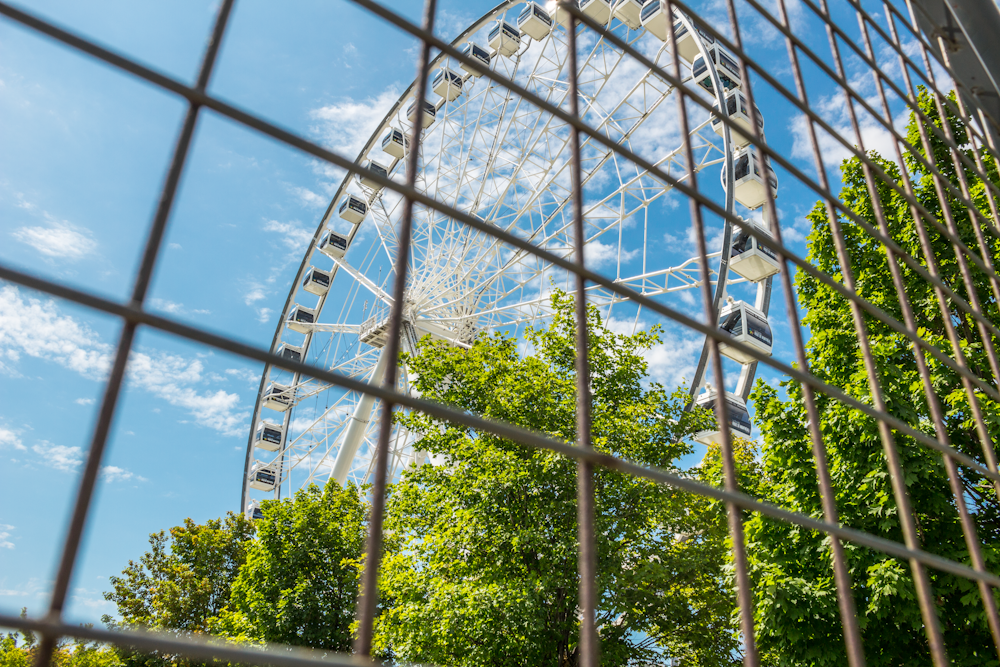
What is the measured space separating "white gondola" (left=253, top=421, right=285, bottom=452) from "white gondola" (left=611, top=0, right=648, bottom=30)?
68.0 ft

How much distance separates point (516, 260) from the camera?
23.0 meters

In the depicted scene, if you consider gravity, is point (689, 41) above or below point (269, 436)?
above

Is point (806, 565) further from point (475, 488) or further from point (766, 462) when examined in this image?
point (475, 488)

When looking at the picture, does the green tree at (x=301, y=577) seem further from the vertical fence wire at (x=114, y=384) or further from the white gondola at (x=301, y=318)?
the vertical fence wire at (x=114, y=384)

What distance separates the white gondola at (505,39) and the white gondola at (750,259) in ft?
35.2

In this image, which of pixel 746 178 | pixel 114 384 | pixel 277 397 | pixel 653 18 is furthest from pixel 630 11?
pixel 114 384

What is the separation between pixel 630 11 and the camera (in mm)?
22266

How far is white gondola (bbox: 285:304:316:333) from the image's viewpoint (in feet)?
103

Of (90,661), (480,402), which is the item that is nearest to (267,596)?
(480,402)

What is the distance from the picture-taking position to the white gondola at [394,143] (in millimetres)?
27203

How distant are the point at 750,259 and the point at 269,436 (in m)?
21.3

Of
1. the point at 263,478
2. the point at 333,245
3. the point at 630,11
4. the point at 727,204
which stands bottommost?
the point at 263,478

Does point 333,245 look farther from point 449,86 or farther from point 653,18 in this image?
point 653,18

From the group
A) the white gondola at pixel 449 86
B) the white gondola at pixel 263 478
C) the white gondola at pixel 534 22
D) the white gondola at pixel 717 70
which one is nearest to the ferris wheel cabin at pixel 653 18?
the white gondola at pixel 717 70
